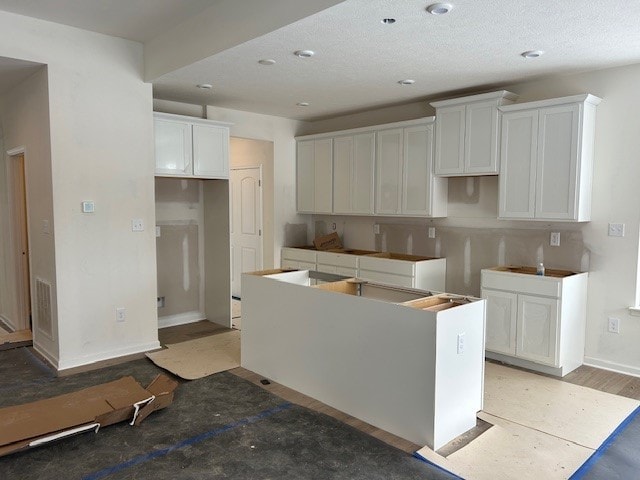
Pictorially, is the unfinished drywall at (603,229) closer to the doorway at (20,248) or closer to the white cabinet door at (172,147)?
the white cabinet door at (172,147)

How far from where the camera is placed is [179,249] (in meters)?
5.75

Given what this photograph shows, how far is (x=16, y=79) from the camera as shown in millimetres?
4465

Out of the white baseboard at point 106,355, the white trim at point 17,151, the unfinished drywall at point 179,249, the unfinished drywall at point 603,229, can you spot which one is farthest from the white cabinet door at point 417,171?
the white trim at point 17,151

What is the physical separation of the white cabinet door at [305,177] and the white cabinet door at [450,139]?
1.98 meters

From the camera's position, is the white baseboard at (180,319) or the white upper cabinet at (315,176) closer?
the white baseboard at (180,319)

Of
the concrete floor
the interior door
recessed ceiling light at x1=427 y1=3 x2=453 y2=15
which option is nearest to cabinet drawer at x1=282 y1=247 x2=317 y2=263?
the interior door

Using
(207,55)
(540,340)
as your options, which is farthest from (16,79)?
(540,340)

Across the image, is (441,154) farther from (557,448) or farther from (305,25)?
(557,448)

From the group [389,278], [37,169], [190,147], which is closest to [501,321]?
[389,278]

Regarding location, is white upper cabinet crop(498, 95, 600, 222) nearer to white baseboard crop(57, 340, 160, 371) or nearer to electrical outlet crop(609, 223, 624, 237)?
electrical outlet crop(609, 223, 624, 237)

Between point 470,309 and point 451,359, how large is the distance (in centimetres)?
35

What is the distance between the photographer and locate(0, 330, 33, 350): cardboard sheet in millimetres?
4838

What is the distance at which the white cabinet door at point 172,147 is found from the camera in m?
4.84

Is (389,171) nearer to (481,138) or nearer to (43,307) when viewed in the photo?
(481,138)
